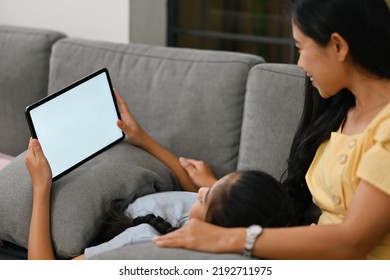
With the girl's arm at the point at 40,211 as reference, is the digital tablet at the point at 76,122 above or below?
above

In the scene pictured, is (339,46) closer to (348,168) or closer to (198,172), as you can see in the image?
(348,168)

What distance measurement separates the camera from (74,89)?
207 cm

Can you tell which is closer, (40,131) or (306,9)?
(306,9)

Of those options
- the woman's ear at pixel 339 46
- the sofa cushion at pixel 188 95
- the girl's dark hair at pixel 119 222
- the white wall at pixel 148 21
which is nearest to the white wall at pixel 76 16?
the white wall at pixel 148 21

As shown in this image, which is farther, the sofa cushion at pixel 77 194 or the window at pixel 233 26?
the window at pixel 233 26

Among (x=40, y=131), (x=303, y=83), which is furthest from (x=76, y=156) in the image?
(x=303, y=83)

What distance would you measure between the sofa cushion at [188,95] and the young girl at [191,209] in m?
0.10

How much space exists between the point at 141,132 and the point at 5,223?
18.0 inches

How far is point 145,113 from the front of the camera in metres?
2.37

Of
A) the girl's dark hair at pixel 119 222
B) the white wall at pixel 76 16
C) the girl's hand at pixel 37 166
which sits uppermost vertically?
the white wall at pixel 76 16

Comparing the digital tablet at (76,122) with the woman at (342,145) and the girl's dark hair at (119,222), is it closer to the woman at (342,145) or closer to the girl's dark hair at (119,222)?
the girl's dark hair at (119,222)

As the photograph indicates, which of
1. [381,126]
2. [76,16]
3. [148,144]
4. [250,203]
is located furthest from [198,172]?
[76,16]

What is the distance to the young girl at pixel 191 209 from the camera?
1618mm

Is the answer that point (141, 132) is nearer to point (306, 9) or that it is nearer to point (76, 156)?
point (76, 156)
